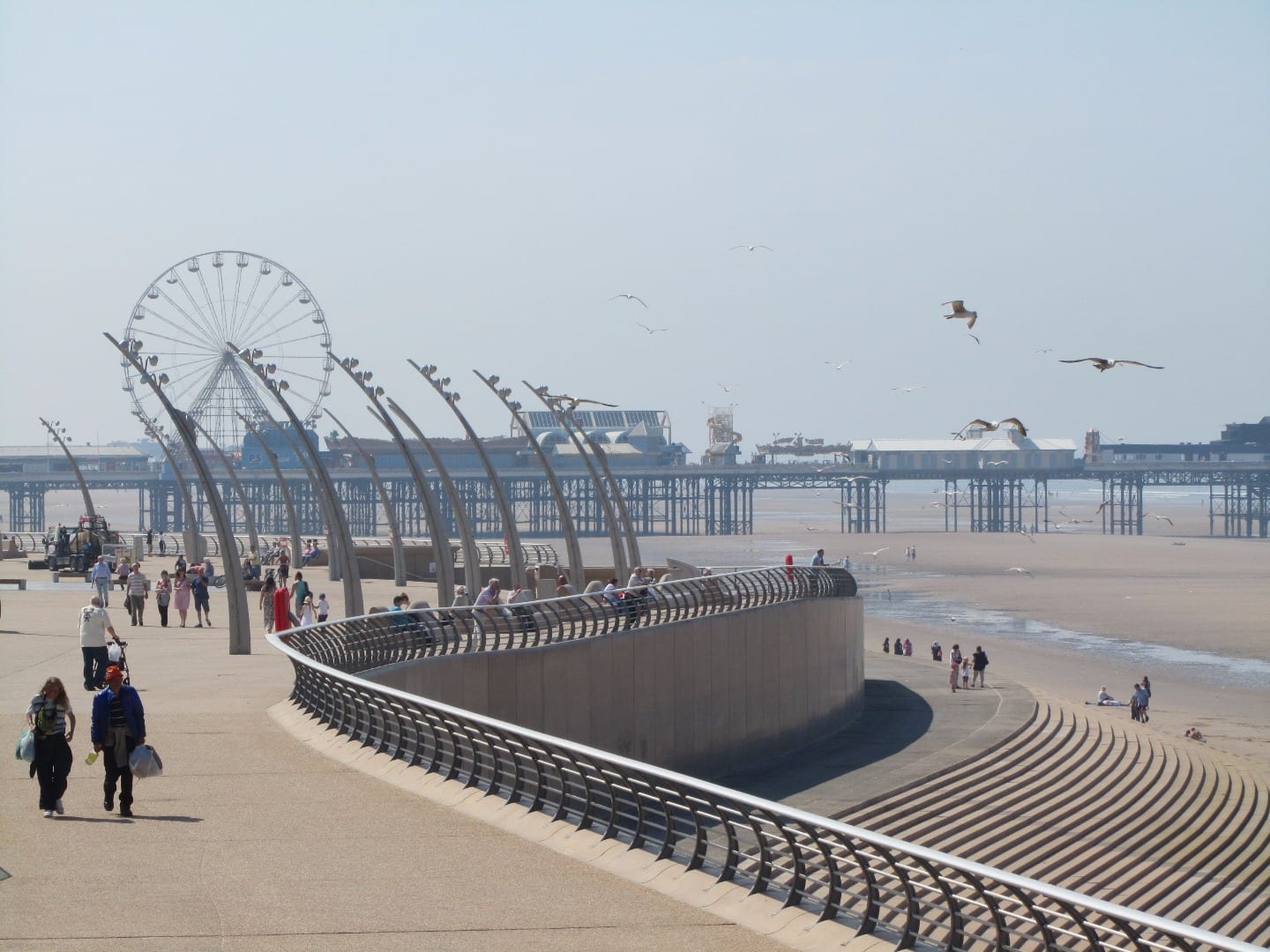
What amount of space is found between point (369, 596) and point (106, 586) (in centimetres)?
700

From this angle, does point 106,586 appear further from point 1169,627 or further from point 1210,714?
point 1169,627

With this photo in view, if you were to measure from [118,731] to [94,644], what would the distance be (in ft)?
19.9

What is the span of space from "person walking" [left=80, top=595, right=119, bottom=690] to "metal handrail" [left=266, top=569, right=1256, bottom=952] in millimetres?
1578

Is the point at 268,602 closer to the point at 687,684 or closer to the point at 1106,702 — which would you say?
the point at 687,684

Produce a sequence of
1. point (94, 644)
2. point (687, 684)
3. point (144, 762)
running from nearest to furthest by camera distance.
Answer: point (144, 762) < point (94, 644) < point (687, 684)

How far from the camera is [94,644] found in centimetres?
1603

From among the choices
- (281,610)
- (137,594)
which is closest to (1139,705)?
(281,610)

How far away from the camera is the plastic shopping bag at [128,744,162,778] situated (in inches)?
396

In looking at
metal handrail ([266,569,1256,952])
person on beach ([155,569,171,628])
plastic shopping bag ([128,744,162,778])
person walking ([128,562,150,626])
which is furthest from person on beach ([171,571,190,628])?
plastic shopping bag ([128,744,162,778])

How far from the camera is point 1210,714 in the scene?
36.3 meters

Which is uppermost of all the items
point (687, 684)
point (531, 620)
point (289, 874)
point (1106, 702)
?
point (531, 620)

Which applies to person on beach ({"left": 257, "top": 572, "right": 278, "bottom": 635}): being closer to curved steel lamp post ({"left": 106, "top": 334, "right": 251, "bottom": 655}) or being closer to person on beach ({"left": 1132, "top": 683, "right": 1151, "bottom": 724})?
curved steel lamp post ({"left": 106, "top": 334, "right": 251, "bottom": 655})

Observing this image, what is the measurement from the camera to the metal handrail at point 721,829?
261 inches

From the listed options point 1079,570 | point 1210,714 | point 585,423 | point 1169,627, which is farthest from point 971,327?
point 585,423
